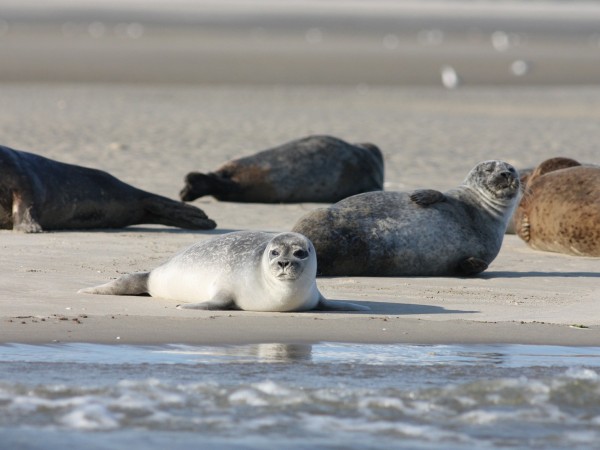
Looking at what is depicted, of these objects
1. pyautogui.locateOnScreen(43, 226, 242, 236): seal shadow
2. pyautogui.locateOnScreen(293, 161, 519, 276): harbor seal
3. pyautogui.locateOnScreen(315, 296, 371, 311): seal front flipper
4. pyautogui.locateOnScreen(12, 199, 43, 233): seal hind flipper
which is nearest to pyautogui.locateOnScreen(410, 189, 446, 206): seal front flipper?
pyautogui.locateOnScreen(293, 161, 519, 276): harbor seal

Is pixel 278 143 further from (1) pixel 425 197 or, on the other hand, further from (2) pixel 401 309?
(2) pixel 401 309

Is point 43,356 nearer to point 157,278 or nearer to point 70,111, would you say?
point 157,278

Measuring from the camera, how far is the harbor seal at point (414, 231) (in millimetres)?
8102

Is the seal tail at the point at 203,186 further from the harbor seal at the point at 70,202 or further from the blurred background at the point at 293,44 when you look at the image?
the blurred background at the point at 293,44

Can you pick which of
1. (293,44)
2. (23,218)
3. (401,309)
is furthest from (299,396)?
(293,44)

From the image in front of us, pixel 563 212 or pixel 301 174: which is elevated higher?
pixel 301 174

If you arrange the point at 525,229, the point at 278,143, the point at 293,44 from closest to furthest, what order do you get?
1. the point at 525,229
2. the point at 278,143
3. the point at 293,44

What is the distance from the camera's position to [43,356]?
5.69 meters

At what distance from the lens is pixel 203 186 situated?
1174 centimetres

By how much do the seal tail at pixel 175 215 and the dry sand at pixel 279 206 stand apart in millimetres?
87

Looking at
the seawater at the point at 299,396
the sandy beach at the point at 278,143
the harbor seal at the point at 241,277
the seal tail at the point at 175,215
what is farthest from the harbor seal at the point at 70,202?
the seawater at the point at 299,396

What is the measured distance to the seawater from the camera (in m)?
4.61

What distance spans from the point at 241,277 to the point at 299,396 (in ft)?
5.78

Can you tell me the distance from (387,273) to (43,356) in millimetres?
2951
